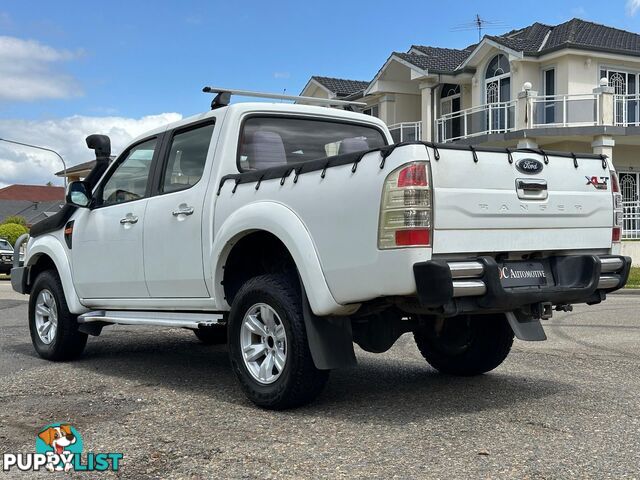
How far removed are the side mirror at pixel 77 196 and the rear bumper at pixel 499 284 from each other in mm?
3839

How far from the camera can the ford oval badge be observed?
493 cm

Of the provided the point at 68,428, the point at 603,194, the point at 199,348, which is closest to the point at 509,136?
the point at 199,348

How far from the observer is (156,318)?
20.5ft

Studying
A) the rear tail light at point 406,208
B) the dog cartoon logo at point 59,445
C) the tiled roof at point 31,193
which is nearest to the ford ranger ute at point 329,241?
the rear tail light at point 406,208

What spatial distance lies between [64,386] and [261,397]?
6.28ft

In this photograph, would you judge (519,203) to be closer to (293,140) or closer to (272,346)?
(272,346)

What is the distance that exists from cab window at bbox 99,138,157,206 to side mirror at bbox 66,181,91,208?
14cm

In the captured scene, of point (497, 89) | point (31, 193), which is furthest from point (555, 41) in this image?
point (31, 193)

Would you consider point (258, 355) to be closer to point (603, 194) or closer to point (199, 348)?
point (603, 194)

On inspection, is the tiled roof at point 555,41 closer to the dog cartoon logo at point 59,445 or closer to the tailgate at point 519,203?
the tailgate at point 519,203

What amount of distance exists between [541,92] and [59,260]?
24680 millimetres

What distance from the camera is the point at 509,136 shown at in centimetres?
2677

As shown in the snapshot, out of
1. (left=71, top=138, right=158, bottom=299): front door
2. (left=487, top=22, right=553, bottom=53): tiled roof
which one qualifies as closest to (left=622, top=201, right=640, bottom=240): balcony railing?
(left=487, top=22, right=553, bottom=53): tiled roof

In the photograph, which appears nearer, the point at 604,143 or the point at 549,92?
the point at 604,143
